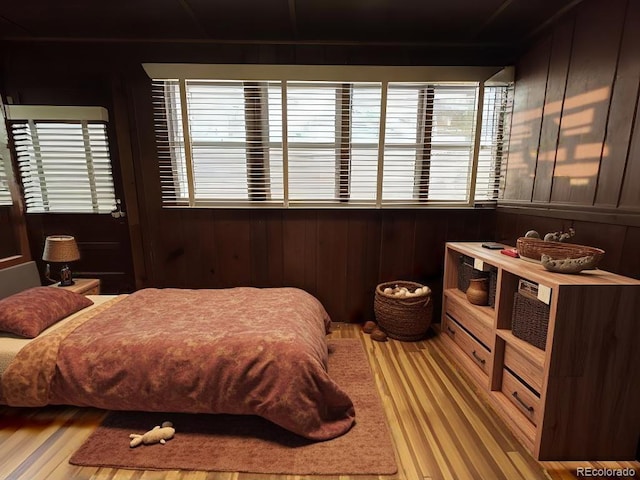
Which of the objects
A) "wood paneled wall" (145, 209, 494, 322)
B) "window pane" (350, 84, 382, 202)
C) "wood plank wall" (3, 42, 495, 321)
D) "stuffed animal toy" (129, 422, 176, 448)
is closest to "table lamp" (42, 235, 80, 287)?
"wood plank wall" (3, 42, 495, 321)

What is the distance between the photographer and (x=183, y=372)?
151 centimetres

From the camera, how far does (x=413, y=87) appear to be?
2555 mm

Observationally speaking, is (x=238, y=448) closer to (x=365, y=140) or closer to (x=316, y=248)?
(x=316, y=248)

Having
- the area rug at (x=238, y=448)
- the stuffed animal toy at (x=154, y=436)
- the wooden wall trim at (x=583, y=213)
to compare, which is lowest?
→ the area rug at (x=238, y=448)

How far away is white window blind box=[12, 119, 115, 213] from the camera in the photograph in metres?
2.64

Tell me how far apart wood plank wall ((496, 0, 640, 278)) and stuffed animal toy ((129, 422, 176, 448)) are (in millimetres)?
2573

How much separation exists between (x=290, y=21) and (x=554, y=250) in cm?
240

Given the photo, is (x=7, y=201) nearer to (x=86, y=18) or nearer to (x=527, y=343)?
(x=86, y=18)

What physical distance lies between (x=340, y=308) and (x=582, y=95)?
2.41 m

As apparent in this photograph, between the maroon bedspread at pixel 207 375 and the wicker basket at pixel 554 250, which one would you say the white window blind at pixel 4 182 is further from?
the wicker basket at pixel 554 250

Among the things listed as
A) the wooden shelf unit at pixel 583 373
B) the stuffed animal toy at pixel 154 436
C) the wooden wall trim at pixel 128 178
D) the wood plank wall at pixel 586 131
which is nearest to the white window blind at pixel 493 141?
the wood plank wall at pixel 586 131

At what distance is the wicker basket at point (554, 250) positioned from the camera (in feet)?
4.84

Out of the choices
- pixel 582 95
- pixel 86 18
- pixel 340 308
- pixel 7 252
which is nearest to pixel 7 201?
pixel 7 252

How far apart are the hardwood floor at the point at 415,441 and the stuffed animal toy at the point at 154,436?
0.15 meters
